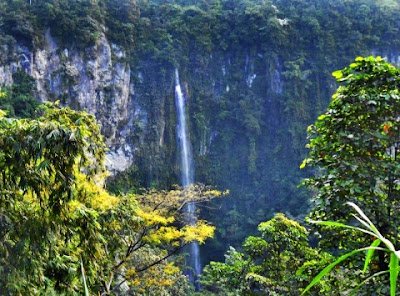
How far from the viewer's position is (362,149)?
9.08 feet

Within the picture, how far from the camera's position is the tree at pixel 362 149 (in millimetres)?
2629

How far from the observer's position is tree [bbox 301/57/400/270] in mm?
2629

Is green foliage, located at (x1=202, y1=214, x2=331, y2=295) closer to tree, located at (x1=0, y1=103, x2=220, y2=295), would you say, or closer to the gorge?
tree, located at (x1=0, y1=103, x2=220, y2=295)

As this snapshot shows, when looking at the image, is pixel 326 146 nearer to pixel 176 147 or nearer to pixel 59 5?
pixel 59 5

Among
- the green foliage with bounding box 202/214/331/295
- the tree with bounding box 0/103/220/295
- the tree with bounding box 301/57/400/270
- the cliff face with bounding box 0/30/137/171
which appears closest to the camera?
the tree with bounding box 0/103/220/295

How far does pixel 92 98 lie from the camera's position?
16.1 meters

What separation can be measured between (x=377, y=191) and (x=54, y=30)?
47.7ft

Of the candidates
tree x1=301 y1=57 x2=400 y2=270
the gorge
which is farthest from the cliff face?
tree x1=301 y1=57 x2=400 y2=270

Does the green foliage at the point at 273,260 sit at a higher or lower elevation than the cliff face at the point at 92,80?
lower

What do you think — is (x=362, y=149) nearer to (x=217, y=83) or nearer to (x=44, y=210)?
(x=44, y=210)

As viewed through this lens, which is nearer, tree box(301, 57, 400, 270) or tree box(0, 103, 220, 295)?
tree box(0, 103, 220, 295)

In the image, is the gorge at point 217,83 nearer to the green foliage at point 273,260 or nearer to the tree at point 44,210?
the green foliage at point 273,260

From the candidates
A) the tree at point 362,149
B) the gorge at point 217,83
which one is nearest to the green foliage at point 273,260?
the tree at point 362,149

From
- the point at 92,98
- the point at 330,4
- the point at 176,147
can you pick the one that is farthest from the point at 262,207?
the point at 330,4
